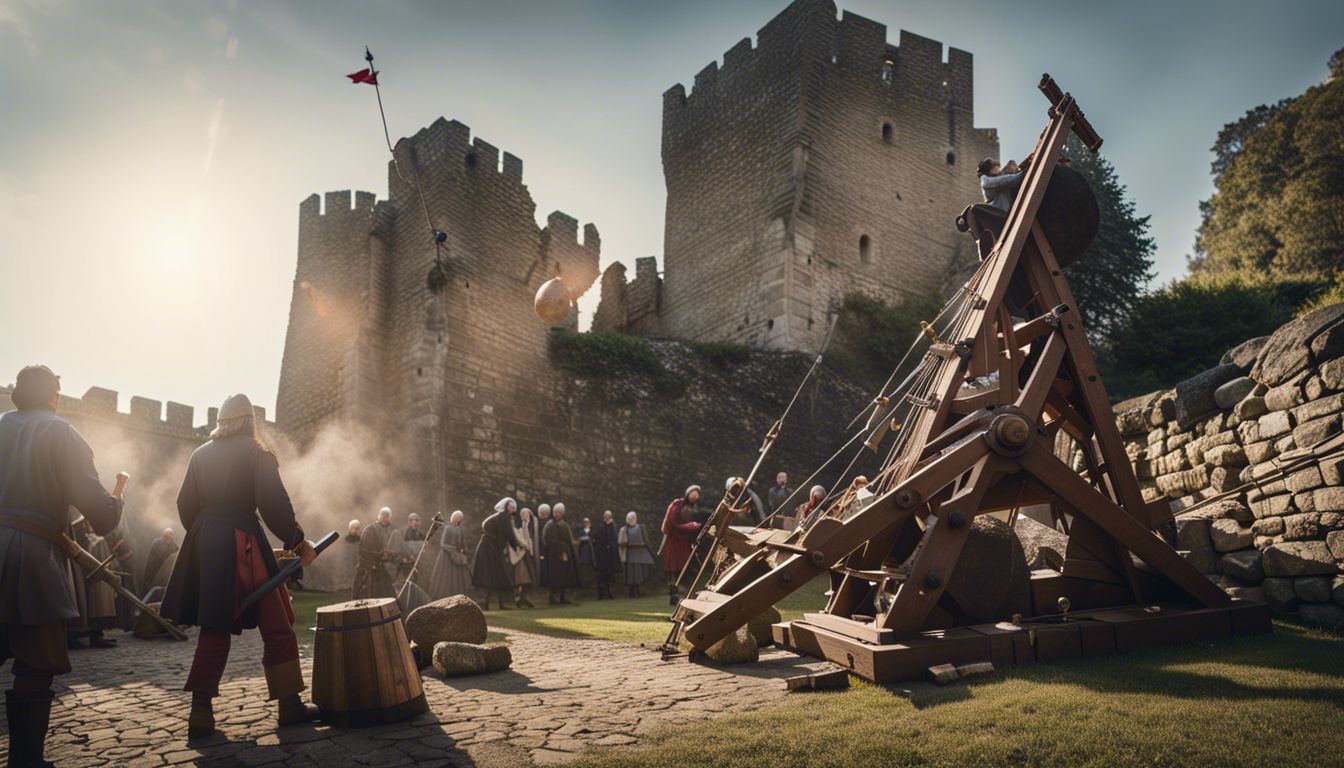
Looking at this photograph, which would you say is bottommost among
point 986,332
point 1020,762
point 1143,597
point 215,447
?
point 1020,762

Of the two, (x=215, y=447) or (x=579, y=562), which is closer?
(x=215, y=447)

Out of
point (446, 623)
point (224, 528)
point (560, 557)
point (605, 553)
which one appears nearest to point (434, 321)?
point (560, 557)

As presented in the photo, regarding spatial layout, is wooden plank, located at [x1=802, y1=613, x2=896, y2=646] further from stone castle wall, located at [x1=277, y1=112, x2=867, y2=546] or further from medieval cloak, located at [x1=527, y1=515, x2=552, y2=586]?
stone castle wall, located at [x1=277, y1=112, x2=867, y2=546]

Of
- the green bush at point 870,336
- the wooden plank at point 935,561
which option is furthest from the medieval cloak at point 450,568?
the green bush at point 870,336

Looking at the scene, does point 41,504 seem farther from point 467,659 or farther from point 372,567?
point 372,567

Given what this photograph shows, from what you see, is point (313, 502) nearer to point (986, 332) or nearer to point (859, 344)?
point (986, 332)

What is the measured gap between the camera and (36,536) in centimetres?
356

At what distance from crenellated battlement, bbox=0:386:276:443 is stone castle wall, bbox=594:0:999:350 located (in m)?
13.2

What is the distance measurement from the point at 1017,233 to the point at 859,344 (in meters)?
16.7

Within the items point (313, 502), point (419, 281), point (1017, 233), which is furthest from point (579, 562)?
point (1017, 233)

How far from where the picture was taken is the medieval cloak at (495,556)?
466 inches

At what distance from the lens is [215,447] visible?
13.1 ft

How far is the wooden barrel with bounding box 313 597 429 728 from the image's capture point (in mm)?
3576

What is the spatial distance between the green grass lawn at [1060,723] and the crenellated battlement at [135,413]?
17.2 m
